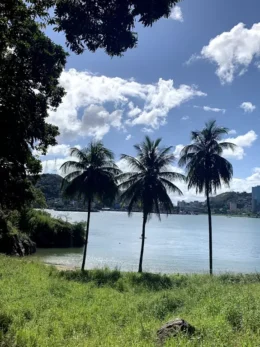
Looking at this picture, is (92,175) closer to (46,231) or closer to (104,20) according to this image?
(104,20)

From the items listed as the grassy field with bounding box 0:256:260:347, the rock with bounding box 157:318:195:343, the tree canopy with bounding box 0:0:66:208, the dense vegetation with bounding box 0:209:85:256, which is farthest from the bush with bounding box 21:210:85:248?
the rock with bounding box 157:318:195:343

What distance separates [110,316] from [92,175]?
750 inches

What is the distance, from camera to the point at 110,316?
34.5 feet

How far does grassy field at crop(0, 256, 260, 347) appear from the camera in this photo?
24.6 feet

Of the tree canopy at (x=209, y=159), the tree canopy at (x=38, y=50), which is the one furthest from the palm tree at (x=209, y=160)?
the tree canopy at (x=38, y=50)

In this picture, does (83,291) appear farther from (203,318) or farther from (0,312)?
(203,318)

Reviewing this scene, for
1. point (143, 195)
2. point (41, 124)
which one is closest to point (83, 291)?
point (41, 124)

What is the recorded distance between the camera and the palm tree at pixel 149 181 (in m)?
29.3

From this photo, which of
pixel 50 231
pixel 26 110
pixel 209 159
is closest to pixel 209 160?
pixel 209 159

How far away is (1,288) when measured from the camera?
45.1 ft

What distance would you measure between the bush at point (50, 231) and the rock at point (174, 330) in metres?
46.2

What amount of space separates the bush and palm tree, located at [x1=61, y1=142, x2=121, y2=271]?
24.7 m

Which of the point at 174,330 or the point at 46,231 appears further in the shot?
the point at 46,231

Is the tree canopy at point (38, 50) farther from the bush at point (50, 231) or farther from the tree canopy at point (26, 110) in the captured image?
the bush at point (50, 231)
